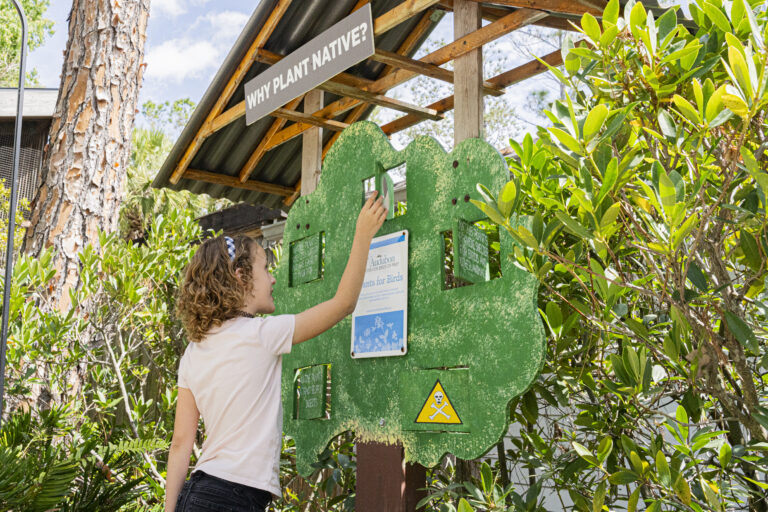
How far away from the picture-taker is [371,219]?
8.21 feet

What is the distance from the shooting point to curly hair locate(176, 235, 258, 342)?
7.64ft

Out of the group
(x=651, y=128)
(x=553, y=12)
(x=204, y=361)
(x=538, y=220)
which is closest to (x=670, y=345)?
(x=538, y=220)

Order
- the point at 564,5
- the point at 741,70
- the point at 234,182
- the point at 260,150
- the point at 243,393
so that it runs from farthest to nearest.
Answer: the point at 234,182
the point at 260,150
the point at 564,5
the point at 243,393
the point at 741,70

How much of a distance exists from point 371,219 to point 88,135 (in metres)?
3.90

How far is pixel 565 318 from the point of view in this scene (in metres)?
2.27

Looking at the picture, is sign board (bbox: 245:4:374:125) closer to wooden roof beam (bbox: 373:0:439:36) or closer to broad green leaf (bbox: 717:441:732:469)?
wooden roof beam (bbox: 373:0:439:36)

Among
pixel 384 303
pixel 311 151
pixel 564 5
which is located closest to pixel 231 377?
pixel 384 303

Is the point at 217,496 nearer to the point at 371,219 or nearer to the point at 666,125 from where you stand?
the point at 371,219

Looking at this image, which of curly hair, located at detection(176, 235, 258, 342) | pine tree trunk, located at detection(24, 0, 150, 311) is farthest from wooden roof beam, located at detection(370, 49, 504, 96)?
pine tree trunk, located at detection(24, 0, 150, 311)

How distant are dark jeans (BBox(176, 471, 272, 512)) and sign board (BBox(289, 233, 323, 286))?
1145mm

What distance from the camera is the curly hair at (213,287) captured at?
7.64 feet

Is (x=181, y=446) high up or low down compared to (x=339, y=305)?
down

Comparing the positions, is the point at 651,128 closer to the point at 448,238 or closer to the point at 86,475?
the point at 448,238

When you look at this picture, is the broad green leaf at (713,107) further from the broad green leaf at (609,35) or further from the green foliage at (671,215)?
the broad green leaf at (609,35)
